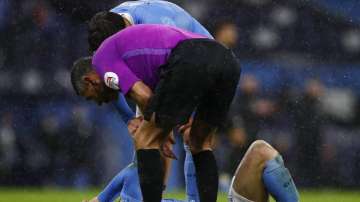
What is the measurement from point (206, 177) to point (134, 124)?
598 mm

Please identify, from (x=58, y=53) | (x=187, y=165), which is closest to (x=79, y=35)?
(x=58, y=53)

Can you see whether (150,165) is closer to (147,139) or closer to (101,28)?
(147,139)

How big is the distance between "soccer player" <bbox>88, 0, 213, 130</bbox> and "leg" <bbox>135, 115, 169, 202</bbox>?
624 millimetres

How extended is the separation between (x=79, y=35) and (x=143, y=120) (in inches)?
295

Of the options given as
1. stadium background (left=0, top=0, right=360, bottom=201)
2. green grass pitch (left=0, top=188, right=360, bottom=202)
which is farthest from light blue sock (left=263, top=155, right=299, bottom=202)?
stadium background (left=0, top=0, right=360, bottom=201)

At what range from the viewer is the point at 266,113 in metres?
12.6

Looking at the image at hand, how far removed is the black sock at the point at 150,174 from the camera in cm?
546

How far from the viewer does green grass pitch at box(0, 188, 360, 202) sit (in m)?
10.6

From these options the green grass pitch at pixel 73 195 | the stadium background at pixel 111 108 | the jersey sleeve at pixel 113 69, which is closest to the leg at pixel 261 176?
the jersey sleeve at pixel 113 69

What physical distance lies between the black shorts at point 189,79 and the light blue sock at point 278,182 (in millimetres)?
497

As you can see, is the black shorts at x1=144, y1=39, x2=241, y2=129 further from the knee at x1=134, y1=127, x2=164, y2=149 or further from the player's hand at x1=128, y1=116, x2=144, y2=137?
the player's hand at x1=128, y1=116, x2=144, y2=137

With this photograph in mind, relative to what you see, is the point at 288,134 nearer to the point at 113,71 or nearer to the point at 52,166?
the point at 52,166

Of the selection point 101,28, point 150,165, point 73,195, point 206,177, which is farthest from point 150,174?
point 73,195

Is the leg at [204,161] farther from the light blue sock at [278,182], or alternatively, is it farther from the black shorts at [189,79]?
the light blue sock at [278,182]
